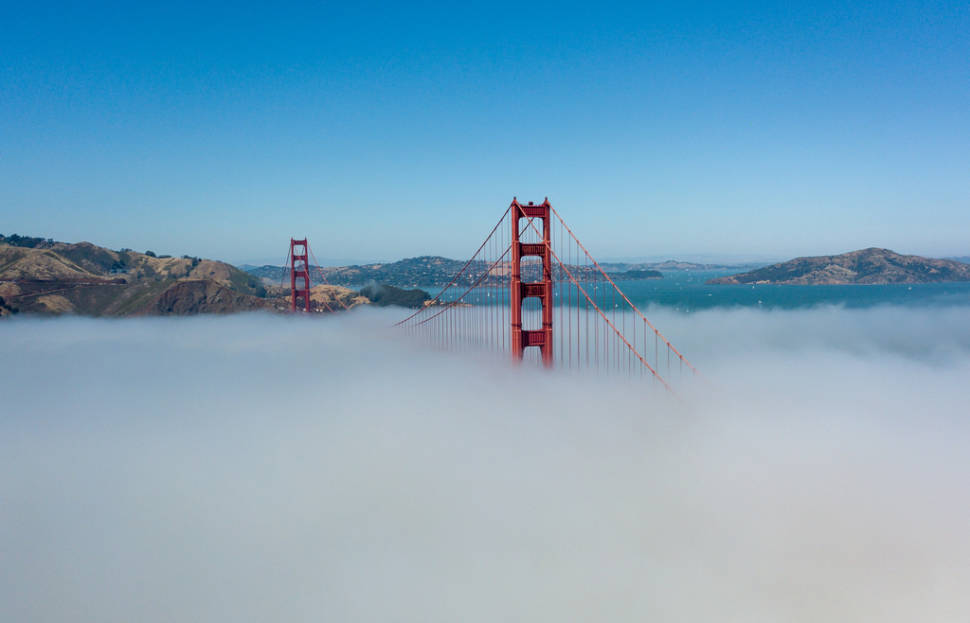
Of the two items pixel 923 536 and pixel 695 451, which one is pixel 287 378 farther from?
pixel 923 536

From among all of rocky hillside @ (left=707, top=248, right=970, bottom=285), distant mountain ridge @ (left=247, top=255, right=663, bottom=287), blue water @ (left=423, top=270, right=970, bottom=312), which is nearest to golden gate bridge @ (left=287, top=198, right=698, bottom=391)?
blue water @ (left=423, top=270, right=970, bottom=312)

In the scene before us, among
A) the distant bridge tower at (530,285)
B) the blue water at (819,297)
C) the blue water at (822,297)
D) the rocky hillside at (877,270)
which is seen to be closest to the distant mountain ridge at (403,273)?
the blue water at (819,297)

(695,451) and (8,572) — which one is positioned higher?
(695,451)

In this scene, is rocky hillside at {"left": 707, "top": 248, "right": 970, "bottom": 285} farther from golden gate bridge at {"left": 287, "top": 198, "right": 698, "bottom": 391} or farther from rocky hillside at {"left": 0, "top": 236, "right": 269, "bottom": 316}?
rocky hillside at {"left": 0, "top": 236, "right": 269, "bottom": 316}

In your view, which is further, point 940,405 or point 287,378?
point 287,378

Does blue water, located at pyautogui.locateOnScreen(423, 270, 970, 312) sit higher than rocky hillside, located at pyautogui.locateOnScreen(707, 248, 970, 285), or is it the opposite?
rocky hillside, located at pyautogui.locateOnScreen(707, 248, 970, 285)

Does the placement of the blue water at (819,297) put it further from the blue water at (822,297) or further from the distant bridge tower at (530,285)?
the distant bridge tower at (530,285)

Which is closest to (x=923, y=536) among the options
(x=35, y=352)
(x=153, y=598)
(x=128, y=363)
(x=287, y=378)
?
(x=153, y=598)
